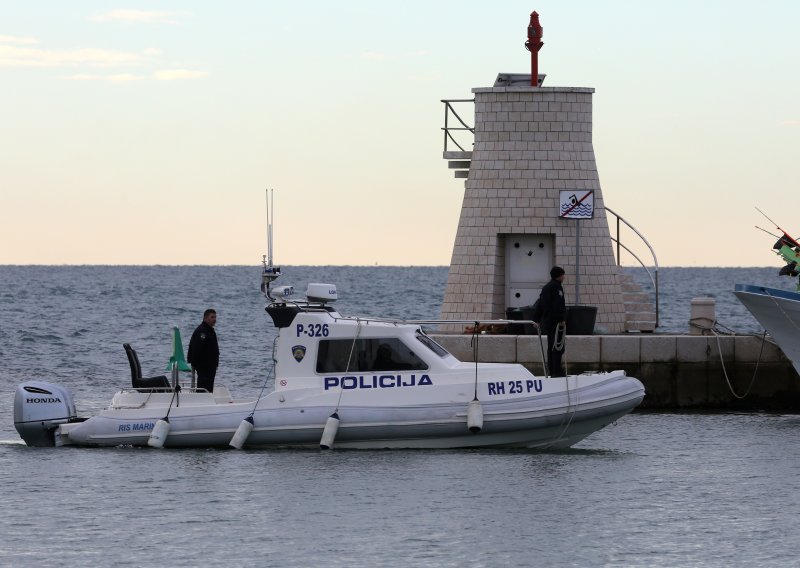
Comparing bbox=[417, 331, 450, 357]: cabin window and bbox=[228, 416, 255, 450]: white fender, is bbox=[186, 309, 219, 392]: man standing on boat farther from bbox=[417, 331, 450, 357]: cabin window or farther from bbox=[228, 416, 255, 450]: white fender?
bbox=[417, 331, 450, 357]: cabin window

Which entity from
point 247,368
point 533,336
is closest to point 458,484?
point 533,336

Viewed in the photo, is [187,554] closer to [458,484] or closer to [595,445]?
[458,484]

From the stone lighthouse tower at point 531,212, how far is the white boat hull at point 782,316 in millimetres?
3185

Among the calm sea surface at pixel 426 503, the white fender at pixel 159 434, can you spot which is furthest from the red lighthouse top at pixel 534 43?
the white fender at pixel 159 434

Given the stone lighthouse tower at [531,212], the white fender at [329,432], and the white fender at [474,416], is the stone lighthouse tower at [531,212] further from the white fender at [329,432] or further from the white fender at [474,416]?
the white fender at [329,432]

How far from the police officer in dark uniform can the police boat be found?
104 cm

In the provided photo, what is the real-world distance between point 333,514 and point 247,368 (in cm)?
2230

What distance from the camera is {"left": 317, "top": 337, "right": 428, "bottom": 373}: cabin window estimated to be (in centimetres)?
1867

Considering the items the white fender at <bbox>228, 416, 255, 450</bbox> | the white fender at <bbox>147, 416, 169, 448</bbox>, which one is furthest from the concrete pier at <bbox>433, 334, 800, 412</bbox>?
the white fender at <bbox>147, 416, 169, 448</bbox>

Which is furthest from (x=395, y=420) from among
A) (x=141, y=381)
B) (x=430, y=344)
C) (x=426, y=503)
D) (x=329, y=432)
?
(x=141, y=381)

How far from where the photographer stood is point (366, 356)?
739 inches

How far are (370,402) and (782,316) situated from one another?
8.09 meters

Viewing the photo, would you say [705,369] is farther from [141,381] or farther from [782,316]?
[141,381]

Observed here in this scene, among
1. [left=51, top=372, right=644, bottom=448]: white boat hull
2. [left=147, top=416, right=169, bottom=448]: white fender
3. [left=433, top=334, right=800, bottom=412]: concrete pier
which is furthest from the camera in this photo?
[left=433, top=334, right=800, bottom=412]: concrete pier
